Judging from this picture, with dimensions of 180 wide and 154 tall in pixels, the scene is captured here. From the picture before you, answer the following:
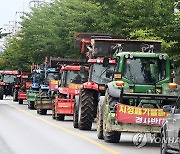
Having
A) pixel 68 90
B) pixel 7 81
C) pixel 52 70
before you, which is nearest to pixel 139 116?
pixel 68 90

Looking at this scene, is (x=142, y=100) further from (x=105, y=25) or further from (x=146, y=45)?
(x=105, y=25)

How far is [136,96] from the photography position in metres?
16.9

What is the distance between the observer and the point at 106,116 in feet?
56.1

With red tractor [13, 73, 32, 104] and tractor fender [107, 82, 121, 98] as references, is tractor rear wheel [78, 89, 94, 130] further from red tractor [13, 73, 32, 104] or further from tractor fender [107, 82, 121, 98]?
red tractor [13, 73, 32, 104]

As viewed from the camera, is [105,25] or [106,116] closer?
[106,116]

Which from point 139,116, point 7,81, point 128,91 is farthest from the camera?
point 7,81

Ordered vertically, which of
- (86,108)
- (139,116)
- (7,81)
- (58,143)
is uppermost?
(139,116)

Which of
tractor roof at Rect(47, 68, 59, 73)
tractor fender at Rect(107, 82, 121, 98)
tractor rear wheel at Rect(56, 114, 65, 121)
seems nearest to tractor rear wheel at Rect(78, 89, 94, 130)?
tractor fender at Rect(107, 82, 121, 98)

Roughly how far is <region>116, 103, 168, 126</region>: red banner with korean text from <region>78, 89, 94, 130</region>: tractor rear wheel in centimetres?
514

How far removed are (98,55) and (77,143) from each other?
631 centimetres

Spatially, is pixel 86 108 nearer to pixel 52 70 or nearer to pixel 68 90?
pixel 68 90

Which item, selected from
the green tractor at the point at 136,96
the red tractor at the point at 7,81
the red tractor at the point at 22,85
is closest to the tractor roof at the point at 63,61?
the red tractor at the point at 22,85

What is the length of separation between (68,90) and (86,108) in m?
6.36

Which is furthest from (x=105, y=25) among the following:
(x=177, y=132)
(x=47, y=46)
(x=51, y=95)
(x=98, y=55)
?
(x=177, y=132)
